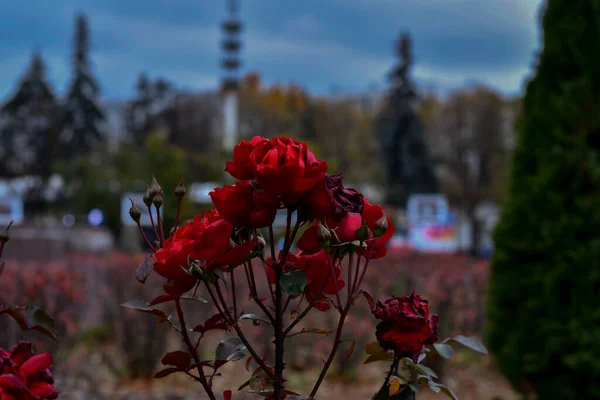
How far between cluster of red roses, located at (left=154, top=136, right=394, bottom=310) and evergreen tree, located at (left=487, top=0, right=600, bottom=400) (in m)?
3.06

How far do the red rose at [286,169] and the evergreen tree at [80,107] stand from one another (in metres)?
36.7

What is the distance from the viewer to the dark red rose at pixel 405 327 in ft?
3.69

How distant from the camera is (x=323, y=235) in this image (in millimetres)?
1028

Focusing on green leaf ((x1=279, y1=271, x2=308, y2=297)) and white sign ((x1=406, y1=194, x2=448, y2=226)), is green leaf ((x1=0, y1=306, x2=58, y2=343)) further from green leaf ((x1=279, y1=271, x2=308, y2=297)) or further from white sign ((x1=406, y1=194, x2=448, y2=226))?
white sign ((x1=406, y1=194, x2=448, y2=226))

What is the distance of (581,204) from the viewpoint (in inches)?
151

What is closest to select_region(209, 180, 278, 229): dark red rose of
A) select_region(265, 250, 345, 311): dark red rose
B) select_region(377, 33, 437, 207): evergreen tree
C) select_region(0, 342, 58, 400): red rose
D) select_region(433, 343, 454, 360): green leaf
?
select_region(265, 250, 345, 311): dark red rose

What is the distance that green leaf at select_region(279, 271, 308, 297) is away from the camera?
3.46 feet

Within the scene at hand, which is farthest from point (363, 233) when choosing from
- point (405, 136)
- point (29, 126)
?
point (29, 126)

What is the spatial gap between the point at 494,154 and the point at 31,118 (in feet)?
77.6

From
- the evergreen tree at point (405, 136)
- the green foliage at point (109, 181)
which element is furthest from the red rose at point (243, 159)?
the evergreen tree at point (405, 136)

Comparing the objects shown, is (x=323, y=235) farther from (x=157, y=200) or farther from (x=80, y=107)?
(x=80, y=107)

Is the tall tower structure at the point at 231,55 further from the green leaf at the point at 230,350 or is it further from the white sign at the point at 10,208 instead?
the green leaf at the point at 230,350

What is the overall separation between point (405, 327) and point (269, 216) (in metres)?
0.29

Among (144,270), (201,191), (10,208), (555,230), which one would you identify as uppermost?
(144,270)
